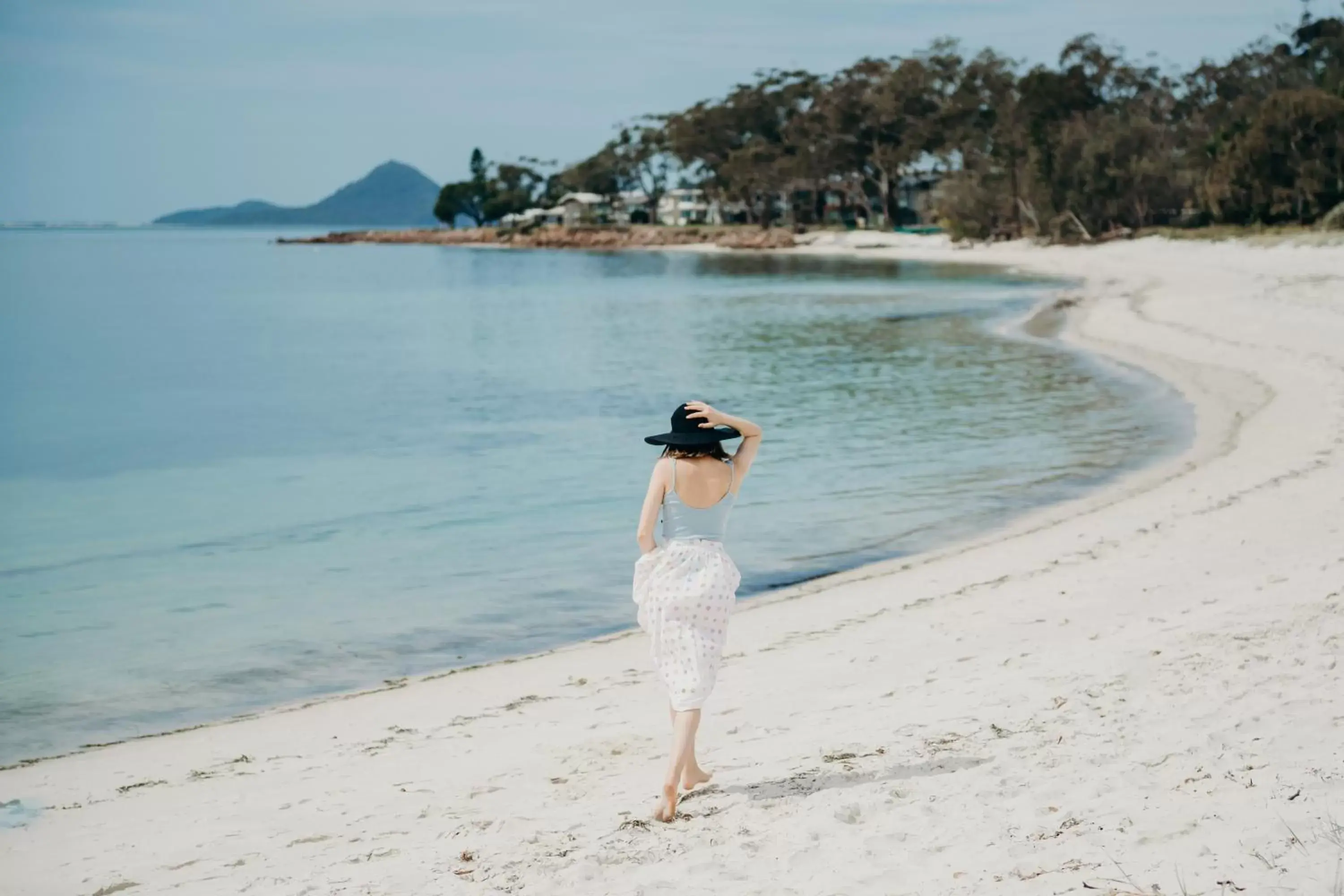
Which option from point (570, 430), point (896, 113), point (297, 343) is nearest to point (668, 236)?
point (896, 113)

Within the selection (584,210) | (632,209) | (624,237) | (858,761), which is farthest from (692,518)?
(632,209)

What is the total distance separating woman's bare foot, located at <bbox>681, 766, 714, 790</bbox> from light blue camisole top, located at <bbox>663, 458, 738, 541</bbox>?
3.32 ft

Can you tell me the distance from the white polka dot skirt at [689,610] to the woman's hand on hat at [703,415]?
48 centimetres

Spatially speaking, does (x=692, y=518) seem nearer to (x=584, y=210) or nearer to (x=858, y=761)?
(x=858, y=761)

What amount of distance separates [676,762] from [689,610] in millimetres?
612

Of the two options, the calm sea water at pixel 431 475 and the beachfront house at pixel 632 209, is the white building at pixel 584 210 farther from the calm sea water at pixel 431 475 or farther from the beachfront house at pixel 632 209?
the calm sea water at pixel 431 475

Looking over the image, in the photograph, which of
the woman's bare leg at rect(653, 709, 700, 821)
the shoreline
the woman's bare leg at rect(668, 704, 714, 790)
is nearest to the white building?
the shoreline

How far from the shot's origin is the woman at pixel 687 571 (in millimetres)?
5078

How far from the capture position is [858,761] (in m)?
5.69

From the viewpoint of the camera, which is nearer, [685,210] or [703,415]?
[703,415]

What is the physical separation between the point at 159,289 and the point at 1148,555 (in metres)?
81.2

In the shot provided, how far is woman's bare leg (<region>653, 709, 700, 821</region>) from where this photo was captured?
16.9ft

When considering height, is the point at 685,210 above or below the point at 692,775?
above

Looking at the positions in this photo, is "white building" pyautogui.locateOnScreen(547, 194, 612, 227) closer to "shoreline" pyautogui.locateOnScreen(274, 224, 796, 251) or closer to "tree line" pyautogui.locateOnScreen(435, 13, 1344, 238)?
"shoreline" pyautogui.locateOnScreen(274, 224, 796, 251)
